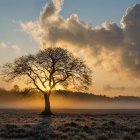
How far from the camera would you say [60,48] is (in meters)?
87.7

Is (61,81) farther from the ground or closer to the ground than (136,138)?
farther from the ground

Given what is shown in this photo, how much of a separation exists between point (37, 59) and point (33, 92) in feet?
25.3

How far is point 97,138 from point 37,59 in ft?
182

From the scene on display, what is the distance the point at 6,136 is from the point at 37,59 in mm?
54015

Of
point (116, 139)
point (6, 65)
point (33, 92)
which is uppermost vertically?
point (6, 65)

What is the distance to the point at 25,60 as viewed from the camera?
88.4 metres

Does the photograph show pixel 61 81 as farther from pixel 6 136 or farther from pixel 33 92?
pixel 6 136

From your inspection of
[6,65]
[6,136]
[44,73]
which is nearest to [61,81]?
[44,73]

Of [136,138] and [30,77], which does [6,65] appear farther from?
[136,138]

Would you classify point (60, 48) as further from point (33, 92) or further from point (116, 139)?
point (116, 139)

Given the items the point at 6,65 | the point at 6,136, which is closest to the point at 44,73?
the point at 6,65

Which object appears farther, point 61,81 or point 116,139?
point 61,81

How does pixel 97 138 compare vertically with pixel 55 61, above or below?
below

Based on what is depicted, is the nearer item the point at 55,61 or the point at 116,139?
the point at 116,139
